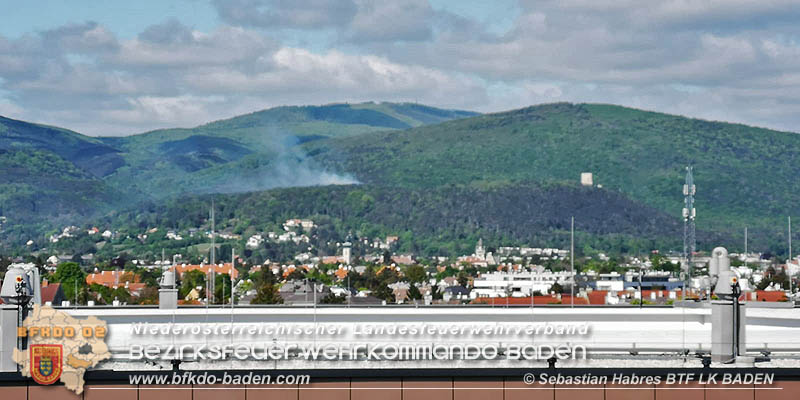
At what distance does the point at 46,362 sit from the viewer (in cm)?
2588

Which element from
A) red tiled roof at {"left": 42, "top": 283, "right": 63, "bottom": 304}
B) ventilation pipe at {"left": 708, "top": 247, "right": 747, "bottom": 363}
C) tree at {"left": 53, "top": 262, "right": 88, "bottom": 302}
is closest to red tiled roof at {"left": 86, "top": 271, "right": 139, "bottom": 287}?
tree at {"left": 53, "top": 262, "right": 88, "bottom": 302}

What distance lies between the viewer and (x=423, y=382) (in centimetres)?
2606

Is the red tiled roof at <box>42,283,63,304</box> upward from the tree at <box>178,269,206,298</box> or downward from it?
upward

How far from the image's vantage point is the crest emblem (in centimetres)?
2566

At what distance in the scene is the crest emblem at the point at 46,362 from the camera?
25.7m

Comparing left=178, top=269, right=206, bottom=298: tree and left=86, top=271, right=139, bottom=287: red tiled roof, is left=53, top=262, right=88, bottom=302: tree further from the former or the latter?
left=86, top=271, right=139, bottom=287: red tiled roof

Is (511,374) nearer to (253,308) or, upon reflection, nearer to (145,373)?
(145,373)

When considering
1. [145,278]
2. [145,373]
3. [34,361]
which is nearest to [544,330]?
[145,373]

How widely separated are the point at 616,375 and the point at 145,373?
33.7 feet

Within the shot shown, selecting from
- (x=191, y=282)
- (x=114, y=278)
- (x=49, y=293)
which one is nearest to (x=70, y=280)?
(x=191, y=282)

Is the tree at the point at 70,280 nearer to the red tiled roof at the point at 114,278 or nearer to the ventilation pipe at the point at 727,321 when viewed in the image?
the red tiled roof at the point at 114,278

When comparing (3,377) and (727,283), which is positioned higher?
(727,283)

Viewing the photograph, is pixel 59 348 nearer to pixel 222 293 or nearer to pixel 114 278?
pixel 222 293

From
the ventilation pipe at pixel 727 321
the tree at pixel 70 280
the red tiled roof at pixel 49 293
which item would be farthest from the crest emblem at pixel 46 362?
the tree at pixel 70 280
